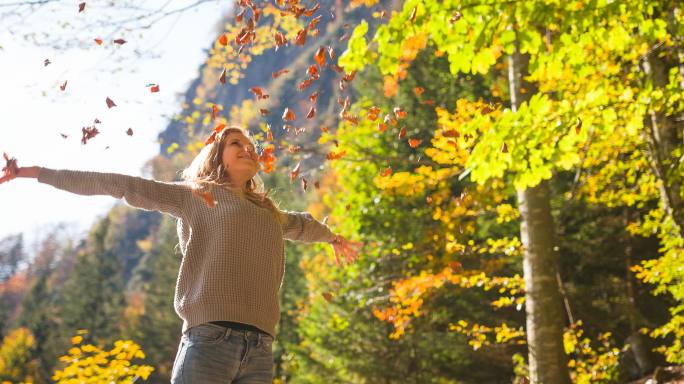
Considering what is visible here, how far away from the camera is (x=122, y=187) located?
2588 millimetres

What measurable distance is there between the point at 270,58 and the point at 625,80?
481ft

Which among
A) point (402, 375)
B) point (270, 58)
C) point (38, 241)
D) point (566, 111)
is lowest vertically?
point (402, 375)

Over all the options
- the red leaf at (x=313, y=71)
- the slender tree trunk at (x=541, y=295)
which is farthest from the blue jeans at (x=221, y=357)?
the slender tree trunk at (x=541, y=295)

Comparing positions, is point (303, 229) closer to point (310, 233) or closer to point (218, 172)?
point (310, 233)

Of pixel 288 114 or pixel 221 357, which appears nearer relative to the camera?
pixel 221 357

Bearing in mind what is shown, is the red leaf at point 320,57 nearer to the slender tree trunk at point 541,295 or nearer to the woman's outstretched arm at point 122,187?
the woman's outstretched arm at point 122,187

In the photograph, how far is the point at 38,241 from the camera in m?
75.7

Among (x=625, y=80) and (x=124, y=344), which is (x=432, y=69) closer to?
(x=625, y=80)

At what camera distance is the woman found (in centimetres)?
245

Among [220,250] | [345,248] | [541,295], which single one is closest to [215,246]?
→ [220,250]

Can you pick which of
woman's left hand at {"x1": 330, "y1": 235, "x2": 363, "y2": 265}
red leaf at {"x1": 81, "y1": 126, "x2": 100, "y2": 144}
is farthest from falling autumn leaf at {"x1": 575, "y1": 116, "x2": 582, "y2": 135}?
red leaf at {"x1": 81, "y1": 126, "x2": 100, "y2": 144}

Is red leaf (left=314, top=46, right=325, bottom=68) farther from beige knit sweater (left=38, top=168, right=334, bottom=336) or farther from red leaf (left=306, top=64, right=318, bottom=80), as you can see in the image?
beige knit sweater (left=38, top=168, right=334, bottom=336)

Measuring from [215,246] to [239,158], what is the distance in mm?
538

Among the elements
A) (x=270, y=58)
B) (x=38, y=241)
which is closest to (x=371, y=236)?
(x=38, y=241)
